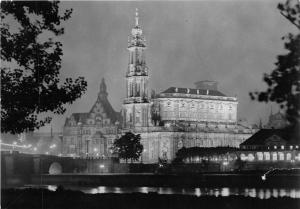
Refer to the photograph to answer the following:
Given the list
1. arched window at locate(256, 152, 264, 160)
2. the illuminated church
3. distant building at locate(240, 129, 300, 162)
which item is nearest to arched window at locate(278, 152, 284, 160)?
distant building at locate(240, 129, 300, 162)

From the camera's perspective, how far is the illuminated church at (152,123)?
17700cm

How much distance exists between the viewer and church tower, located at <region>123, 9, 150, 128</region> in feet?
578

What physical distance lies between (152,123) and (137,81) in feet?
45.3

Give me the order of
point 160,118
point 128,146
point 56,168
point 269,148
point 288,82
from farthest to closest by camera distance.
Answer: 1. point 160,118
2. point 128,146
3. point 269,148
4. point 56,168
5. point 288,82

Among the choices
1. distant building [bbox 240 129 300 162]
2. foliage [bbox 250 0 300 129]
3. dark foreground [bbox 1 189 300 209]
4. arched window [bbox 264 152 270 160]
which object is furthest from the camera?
arched window [bbox 264 152 270 160]

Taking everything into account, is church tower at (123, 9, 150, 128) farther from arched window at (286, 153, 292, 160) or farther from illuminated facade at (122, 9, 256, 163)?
arched window at (286, 153, 292, 160)

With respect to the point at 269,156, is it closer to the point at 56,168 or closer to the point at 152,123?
the point at 152,123

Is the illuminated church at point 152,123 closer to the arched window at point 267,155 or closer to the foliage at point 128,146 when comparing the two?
the foliage at point 128,146

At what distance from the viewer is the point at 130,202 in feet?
170

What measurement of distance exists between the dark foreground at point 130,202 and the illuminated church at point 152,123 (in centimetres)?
12335

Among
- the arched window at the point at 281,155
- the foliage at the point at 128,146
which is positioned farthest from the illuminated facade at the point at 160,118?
the arched window at the point at 281,155

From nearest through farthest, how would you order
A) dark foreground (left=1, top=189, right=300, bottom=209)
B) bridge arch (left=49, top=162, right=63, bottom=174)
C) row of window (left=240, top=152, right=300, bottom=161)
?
dark foreground (left=1, top=189, right=300, bottom=209) → bridge arch (left=49, top=162, right=63, bottom=174) → row of window (left=240, top=152, right=300, bottom=161)

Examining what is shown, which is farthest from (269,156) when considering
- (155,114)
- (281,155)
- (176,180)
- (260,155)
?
(176,180)

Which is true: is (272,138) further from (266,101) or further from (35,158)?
(266,101)
